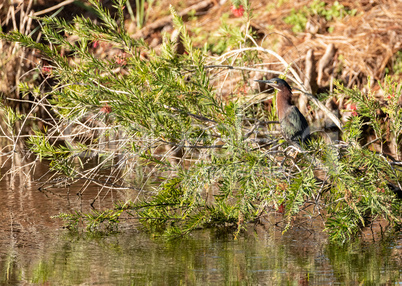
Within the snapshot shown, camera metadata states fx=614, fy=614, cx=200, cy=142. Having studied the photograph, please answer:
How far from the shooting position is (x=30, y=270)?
13.7 feet

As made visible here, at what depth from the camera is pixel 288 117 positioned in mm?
5535

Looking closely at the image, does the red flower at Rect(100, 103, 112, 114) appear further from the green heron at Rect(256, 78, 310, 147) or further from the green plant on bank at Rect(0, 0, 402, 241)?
the green heron at Rect(256, 78, 310, 147)

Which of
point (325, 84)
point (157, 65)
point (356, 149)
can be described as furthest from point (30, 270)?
point (325, 84)

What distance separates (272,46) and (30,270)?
8225 mm

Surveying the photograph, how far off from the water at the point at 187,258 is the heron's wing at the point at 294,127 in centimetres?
81

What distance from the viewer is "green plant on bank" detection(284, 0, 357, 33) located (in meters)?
11.9

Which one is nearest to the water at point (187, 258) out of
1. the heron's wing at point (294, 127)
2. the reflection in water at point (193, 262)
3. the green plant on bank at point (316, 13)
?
the reflection in water at point (193, 262)

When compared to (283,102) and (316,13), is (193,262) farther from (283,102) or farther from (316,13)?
(316,13)

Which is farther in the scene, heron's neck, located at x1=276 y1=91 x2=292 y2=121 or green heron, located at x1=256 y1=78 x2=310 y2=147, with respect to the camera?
heron's neck, located at x1=276 y1=91 x2=292 y2=121

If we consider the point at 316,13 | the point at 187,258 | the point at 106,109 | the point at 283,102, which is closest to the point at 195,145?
the point at 106,109

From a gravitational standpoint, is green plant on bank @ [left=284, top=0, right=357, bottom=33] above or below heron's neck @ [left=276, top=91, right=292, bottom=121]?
above

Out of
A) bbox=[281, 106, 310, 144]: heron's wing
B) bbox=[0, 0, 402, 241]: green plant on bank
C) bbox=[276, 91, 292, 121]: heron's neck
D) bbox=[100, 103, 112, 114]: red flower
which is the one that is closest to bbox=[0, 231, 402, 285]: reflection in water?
bbox=[0, 0, 402, 241]: green plant on bank

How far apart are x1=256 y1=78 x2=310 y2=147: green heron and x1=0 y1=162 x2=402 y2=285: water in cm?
83

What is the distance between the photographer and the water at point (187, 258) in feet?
13.0
